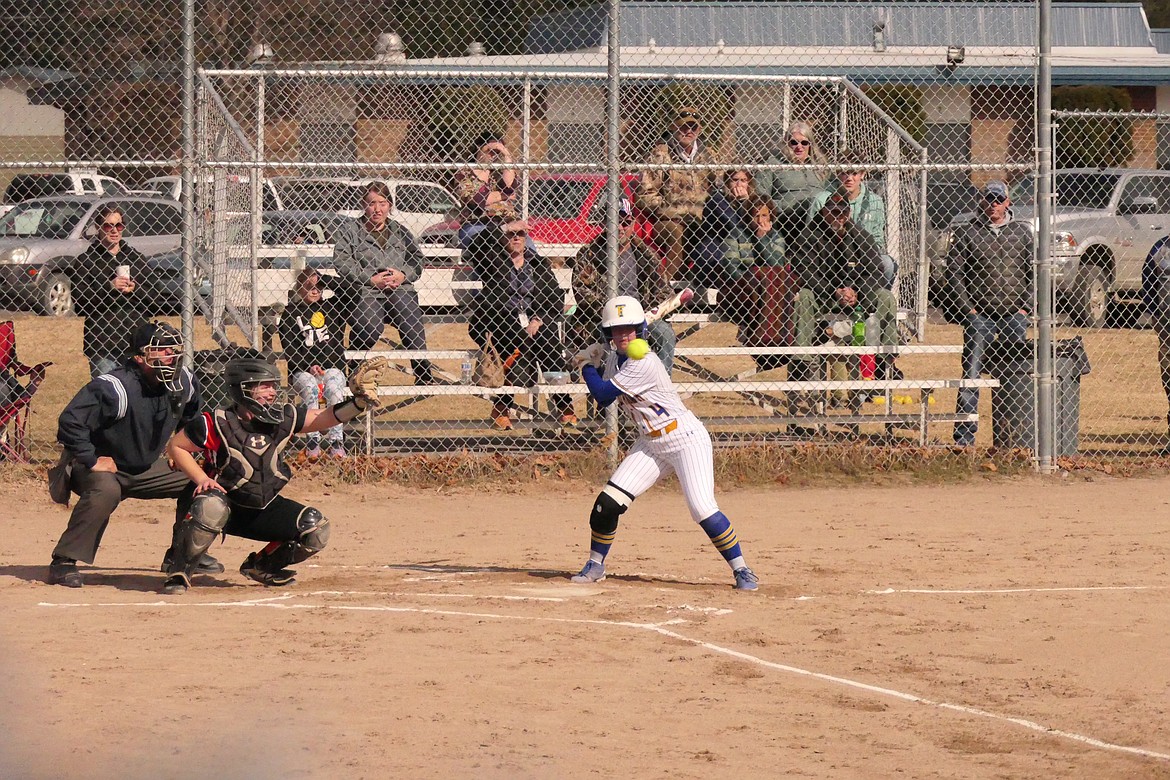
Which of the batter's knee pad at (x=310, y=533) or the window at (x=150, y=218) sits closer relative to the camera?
the batter's knee pad at (x=310, y=533)

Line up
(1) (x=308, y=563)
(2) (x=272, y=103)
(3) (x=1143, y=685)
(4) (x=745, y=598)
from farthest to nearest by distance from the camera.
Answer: (2) (x=272, y=103)
(1) (x=308, y=563)
(4) (x=745, y=598)
(3) (x=1143, y=685)

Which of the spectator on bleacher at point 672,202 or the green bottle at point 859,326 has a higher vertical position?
the spectator on bleacher at point 672,202

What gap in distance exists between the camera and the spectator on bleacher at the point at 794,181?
41.1 feet

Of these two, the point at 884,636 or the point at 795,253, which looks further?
the point at 795,253

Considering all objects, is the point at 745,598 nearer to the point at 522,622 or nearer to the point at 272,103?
the point at 522,622

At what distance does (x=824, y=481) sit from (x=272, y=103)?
958 cm

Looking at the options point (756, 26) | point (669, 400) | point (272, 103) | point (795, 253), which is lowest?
point (669, 400)

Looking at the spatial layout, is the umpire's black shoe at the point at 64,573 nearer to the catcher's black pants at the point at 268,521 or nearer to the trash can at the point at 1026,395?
the catcher's black pants at the point at 268,521

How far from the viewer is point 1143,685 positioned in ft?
21.6

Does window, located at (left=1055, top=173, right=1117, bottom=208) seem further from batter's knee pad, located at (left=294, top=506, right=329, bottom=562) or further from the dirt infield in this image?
batter's knee pad, located at (left=294, top=506, right=329, bottom=562)

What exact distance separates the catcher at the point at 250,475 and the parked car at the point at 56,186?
1556 cm

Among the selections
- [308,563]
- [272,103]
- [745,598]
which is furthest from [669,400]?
[272,103]

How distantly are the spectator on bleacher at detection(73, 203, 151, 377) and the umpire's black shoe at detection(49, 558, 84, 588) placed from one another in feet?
9.17

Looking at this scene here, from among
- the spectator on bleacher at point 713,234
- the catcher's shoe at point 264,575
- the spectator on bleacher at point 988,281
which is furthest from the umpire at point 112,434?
the spectator on bleacher at point 988,281
